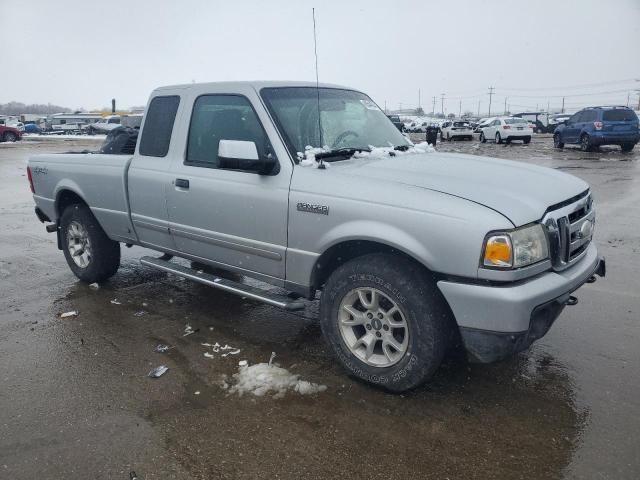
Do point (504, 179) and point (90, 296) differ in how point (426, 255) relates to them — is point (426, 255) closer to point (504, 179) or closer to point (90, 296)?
point (504, 179)

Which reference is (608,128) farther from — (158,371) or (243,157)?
(158,371)

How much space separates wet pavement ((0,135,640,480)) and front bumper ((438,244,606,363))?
19.8 inches

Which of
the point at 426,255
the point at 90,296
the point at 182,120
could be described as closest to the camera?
the point at 426,255

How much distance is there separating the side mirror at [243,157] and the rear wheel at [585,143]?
68.5 ft

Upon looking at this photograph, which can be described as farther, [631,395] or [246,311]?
[246,311]

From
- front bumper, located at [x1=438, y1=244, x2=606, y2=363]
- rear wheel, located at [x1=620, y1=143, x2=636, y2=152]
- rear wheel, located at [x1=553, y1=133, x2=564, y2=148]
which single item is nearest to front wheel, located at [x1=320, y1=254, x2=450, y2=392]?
front bumper, located at [x1=438, y1=244, x2=606, y2=363]

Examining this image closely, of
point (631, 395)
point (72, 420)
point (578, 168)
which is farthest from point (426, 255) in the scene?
point (578, 168)

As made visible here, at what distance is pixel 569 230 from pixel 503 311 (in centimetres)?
81

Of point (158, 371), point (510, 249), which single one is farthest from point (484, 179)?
point (158, 371)

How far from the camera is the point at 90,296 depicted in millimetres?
5297

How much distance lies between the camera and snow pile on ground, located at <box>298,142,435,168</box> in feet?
11.9

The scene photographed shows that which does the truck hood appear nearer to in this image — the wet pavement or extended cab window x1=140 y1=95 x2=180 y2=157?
the wet pavement

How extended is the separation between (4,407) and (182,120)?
2510 mm

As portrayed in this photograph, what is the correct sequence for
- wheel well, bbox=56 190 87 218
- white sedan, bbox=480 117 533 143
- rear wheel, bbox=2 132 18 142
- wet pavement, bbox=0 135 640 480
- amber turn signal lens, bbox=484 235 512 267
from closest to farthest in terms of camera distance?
wet pavement, bbox=0 135 640 480 < amber turn signal lens, bbox=484 235 512 267 < wheel well, bbox=56 190 87 218 < white sedan, bbox=480 117 533 143 < rear wheel, bbox=2 132 18 142
